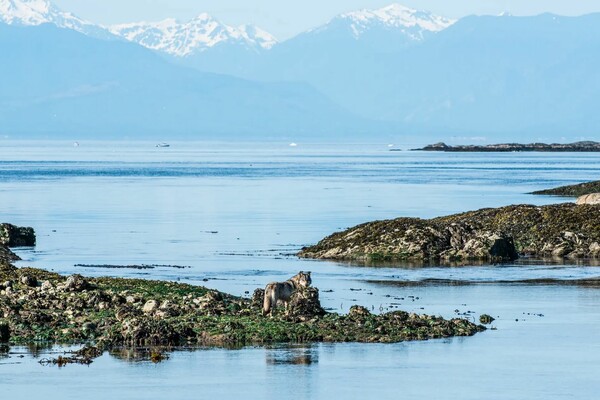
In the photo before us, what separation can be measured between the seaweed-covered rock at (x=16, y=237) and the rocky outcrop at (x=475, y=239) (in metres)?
12.3

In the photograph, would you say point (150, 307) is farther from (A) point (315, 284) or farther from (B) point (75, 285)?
(A) point (315, 284)

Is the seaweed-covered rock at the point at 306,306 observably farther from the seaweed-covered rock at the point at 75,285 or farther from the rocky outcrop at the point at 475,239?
the rocky outcrop at the point at 475,239

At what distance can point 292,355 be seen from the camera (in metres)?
29.5

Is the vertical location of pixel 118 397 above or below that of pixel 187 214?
below

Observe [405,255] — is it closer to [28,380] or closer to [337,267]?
[337,267]

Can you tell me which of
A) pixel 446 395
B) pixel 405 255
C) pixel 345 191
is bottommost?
pixel 446 395

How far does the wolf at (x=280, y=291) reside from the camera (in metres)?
34.1

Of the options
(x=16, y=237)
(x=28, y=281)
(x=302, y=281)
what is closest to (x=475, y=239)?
(x=302, y=281)

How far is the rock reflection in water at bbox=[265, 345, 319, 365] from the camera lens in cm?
2861

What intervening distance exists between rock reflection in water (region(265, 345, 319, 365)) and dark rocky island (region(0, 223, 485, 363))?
0.97m

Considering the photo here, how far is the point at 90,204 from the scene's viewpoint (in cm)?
9550

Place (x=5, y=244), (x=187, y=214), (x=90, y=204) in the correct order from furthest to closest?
(x=90, y=204)
(x=187, y=214)
(x=5, y=244)

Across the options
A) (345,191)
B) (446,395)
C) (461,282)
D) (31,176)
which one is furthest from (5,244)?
(31,176)

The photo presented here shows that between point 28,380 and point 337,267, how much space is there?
24.1 metres
